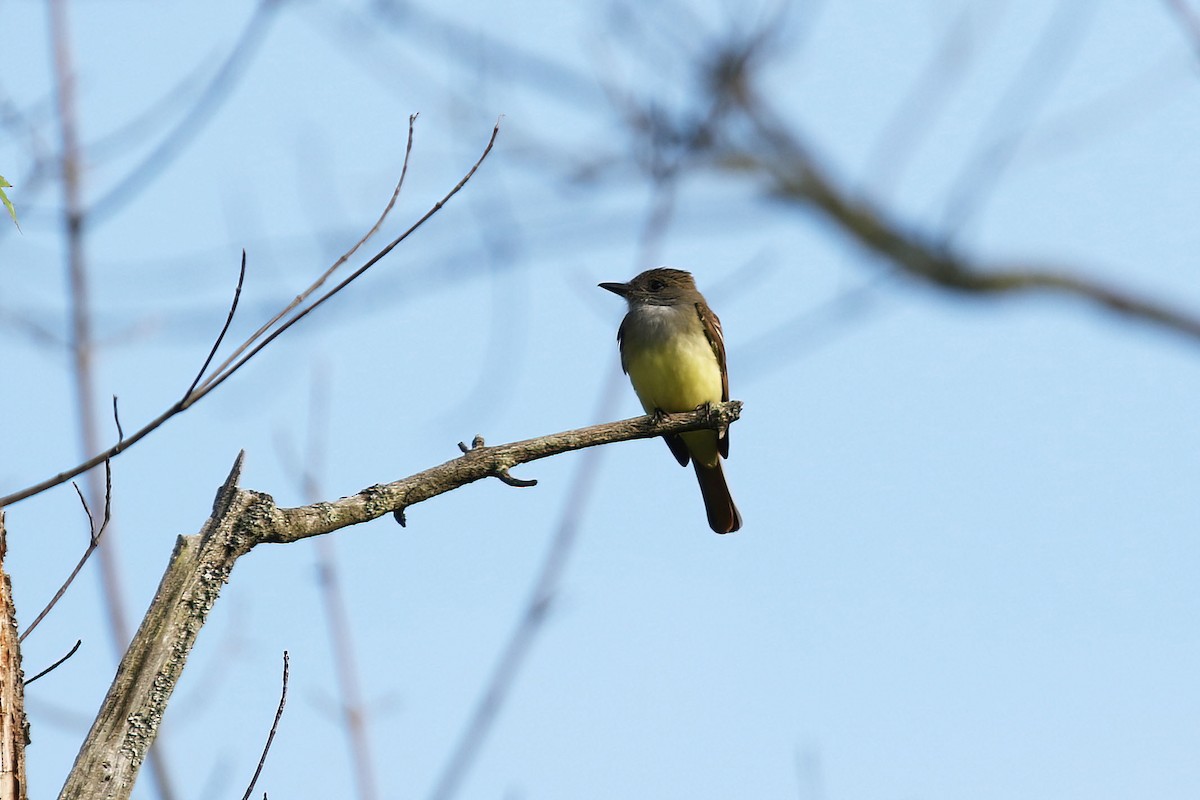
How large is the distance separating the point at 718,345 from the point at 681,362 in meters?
0.56

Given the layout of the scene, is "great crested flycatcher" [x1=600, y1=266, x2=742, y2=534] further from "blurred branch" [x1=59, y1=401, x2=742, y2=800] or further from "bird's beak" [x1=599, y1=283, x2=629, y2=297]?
"blurred branch" [x1=59, y1=401, x2=742, y2=800]

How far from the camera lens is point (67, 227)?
5.77 metres

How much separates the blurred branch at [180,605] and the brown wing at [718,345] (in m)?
4.60

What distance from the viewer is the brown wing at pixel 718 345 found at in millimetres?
7949

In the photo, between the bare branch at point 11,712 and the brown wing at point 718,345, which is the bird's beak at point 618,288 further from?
the bare branch at point 11,712

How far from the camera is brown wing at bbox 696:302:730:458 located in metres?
7.95

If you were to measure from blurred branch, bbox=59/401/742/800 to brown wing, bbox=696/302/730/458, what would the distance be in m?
4.60

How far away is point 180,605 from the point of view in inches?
119

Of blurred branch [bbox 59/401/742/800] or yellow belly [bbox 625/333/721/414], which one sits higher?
yellow belly [bbox 625/333/721/414]

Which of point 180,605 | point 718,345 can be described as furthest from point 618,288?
point 180,605

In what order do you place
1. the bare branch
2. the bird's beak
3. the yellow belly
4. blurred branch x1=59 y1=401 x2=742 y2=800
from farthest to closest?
the bird's beak → the yellow belly → the bare branch → blurred branch x1=59 y1=401 x2=742 y2=800

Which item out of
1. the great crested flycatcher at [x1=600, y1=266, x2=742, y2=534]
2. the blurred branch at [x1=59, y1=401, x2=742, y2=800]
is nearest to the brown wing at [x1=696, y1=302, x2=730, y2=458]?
the great crested flycatcher at [x1=600, y1=266, x2=742, y2=534]

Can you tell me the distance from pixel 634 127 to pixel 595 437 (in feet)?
8.53

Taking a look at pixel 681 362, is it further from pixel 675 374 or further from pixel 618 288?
pixel 618 288
